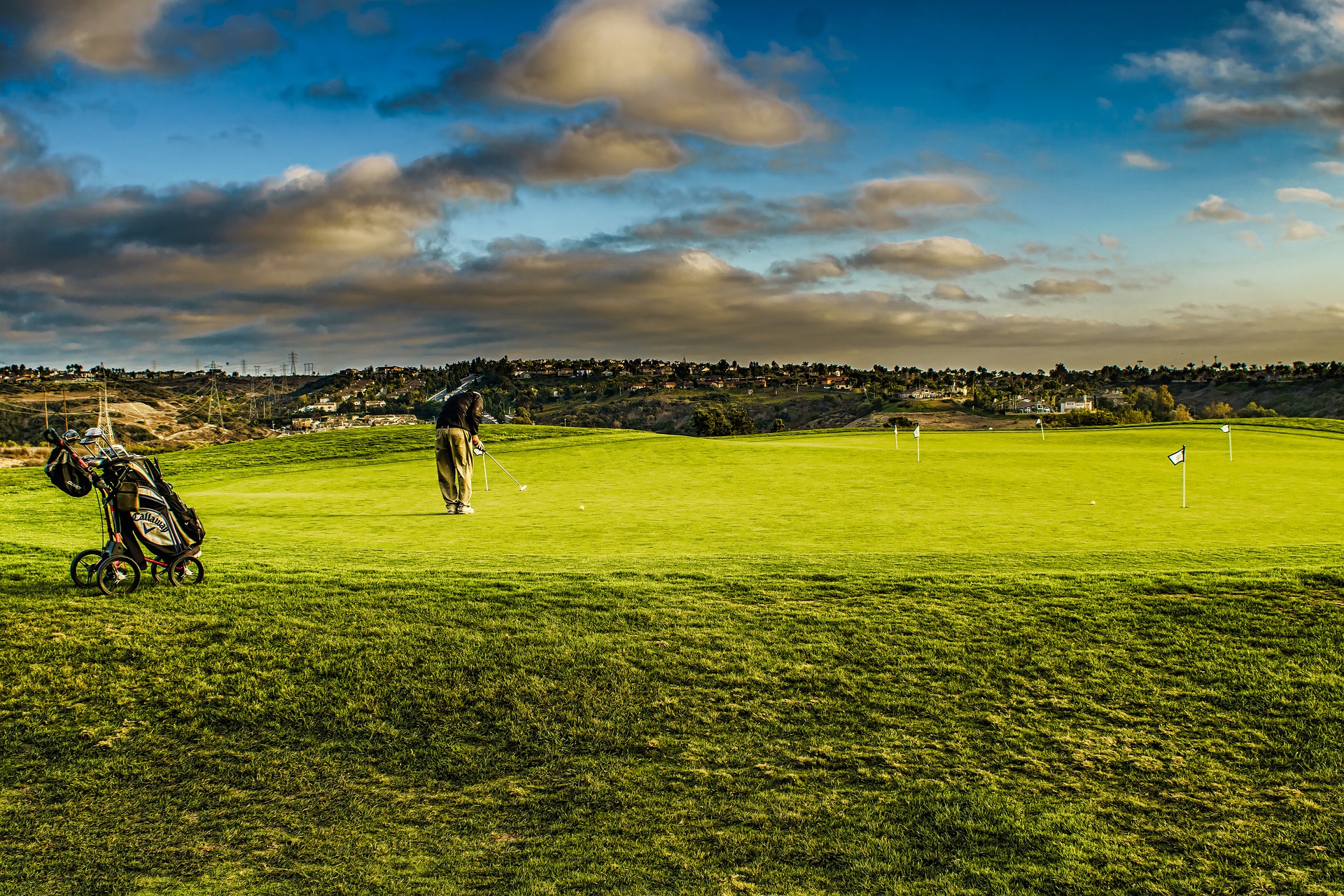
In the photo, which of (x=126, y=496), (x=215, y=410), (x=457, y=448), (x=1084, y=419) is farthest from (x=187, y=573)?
(x=215, y=410)

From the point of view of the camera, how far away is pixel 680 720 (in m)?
6.67

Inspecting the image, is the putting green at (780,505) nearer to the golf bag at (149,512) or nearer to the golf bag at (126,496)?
the golf bag at (149,512)

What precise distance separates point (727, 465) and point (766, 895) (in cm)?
2189

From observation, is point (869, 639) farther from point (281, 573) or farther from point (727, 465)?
point (727, 465)

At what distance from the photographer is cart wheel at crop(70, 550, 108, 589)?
9.27 metres

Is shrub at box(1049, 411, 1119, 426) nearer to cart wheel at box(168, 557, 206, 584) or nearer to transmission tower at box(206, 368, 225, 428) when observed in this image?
cart wheel at box(168, 557, 206, 584)

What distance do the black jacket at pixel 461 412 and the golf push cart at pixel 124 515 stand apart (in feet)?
27.7

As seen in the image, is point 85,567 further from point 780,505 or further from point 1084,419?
point 1084,419

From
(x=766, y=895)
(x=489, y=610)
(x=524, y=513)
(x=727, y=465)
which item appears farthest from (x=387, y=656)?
(x=727, y=465)

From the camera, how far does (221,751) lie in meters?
6.33

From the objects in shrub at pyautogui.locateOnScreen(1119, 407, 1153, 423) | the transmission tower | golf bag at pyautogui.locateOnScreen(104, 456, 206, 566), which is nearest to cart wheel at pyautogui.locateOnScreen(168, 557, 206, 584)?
golf bag at pyautogui.locateOnScreen(104, 456, 206, 566)

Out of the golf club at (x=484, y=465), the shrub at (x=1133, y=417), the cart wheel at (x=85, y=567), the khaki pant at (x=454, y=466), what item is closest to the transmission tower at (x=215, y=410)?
the golf club at (x=484, y=465)

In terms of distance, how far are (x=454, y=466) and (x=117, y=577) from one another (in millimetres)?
8313

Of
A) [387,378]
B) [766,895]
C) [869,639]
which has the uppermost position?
[387,378]
